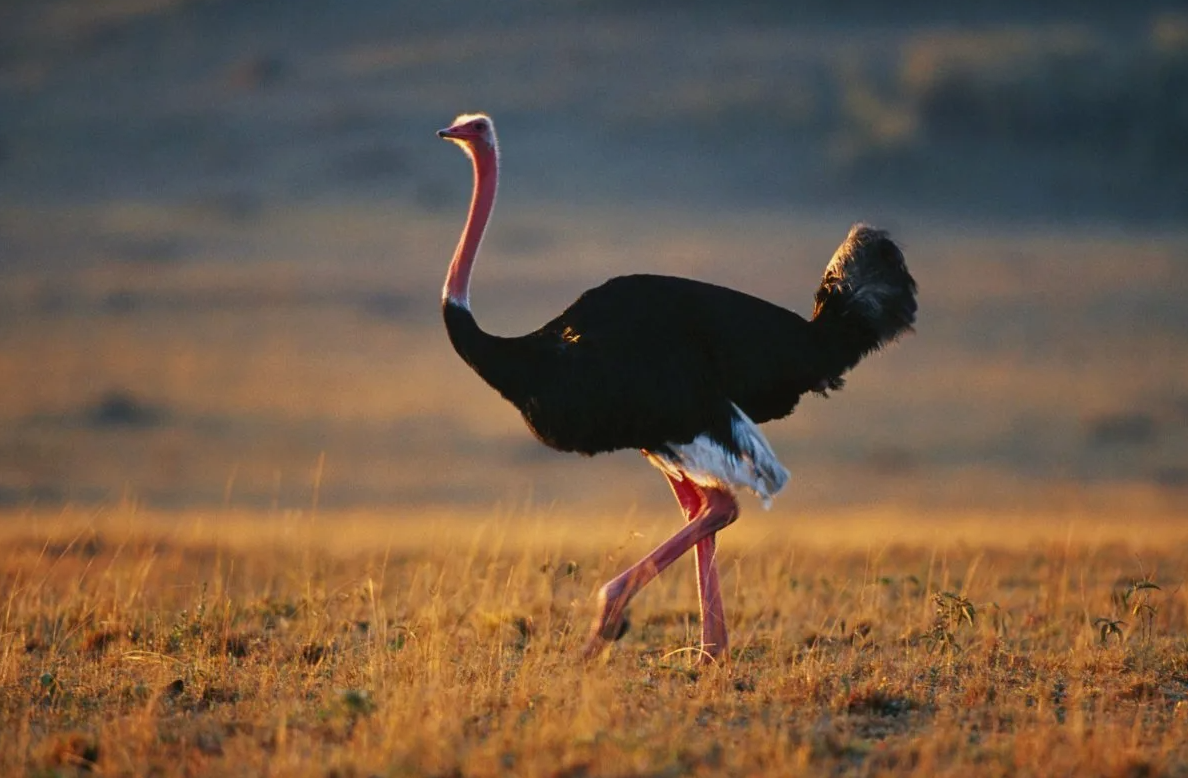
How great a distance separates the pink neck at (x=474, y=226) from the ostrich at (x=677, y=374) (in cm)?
1

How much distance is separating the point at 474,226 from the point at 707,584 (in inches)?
78.2

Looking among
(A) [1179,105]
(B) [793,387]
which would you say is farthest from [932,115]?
(B) [793,387]

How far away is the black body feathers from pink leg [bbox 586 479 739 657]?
1.39 ft

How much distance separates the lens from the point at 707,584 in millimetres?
9430

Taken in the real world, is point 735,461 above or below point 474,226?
below

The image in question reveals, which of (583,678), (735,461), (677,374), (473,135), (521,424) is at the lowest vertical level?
(583,678)

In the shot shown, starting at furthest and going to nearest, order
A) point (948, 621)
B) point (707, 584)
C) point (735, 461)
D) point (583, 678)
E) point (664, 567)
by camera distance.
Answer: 1. point (948, 621)
2. point (707, 584)
3. point (664, 567)
4. point (735, 461)
5. point (583, 678)

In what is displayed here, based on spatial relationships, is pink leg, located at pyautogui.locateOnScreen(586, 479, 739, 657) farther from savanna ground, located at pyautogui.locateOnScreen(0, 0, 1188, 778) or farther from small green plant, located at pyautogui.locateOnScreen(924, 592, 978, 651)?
small green plant, located at pyautogui.locateOnScreen(924, 592, 978, 651)

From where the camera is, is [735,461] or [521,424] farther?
[521,424]

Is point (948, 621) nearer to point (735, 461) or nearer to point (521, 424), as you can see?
point (735, 461)

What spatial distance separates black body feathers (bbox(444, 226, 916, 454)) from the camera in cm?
911

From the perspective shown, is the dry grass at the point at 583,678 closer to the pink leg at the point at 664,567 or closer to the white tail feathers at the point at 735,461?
the pink leg at the point at 664,567

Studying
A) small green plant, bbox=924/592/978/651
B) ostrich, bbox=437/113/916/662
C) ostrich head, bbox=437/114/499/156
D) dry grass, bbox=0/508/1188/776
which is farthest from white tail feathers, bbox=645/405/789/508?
ostrich head, bbox=437/114/499/156

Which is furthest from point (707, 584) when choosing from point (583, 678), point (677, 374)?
point (583, 678)
